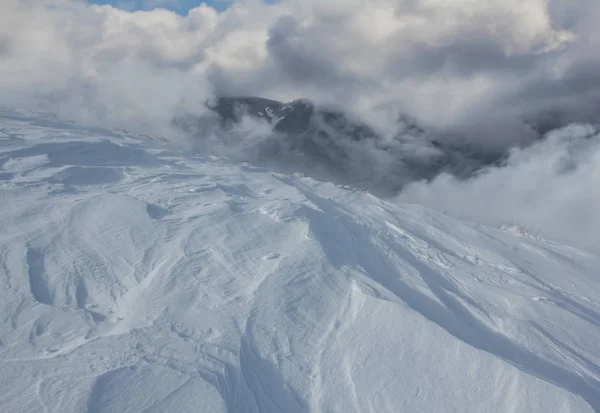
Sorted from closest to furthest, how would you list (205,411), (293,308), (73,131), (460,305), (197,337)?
(205,411), (197,337), (293,308), (460,305), (73,131)

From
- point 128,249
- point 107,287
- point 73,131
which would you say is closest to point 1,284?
point 107,287

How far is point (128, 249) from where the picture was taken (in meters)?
9.61

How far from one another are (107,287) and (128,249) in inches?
56.3

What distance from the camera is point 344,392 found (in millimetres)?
6461

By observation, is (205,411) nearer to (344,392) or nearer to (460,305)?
(344,392)

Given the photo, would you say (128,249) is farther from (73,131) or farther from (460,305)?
(73,131)

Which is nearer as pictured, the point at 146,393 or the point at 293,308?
the point at 146,393

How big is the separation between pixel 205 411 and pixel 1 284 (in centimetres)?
432

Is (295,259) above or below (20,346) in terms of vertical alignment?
above

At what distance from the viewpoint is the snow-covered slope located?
6246 millimetres

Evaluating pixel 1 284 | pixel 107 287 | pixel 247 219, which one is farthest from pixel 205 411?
pixel 247 219

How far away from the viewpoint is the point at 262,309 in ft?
26.1

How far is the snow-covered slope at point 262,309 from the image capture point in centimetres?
625

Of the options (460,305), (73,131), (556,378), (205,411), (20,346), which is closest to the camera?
(205,411)
